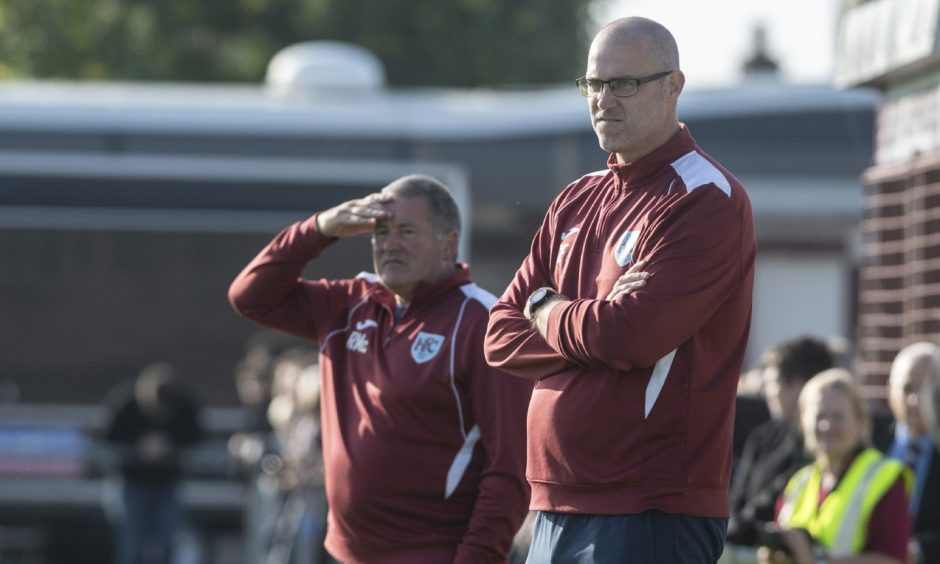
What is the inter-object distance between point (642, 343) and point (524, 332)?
1.60ft

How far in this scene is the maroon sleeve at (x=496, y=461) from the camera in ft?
17.3

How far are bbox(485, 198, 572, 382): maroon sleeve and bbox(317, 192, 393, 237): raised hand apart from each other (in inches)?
33.4

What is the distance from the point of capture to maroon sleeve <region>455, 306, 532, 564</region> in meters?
5.29

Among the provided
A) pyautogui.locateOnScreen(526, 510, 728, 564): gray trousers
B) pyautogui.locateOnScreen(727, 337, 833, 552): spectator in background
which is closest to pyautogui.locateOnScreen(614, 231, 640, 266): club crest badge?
pyautogui.locateOnScreen(526, 510, 728, 564): gray trousers

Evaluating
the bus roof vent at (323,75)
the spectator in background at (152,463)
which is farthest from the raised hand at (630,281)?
the bus roof vent at (323,75)

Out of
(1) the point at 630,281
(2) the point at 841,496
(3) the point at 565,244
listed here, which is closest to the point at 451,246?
(3) the point at 565,244

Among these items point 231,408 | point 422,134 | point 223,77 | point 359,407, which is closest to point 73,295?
point 231,408

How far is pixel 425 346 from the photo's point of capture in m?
5.52

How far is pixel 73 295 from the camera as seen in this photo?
43.5ft

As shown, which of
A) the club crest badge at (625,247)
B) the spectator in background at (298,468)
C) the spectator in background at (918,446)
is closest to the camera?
the club crest badge at (625,247)

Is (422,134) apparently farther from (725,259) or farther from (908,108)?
(725,259)

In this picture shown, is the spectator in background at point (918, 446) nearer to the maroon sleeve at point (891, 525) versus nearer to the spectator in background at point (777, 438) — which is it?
the spectator in background at point (777, 438)

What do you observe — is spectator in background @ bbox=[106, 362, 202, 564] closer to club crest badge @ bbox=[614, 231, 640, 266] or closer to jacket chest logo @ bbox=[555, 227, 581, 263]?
jacket chest logo @ bbox=[555, 227, 581, 263]

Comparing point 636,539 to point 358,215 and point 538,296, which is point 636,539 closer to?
point 538,296
